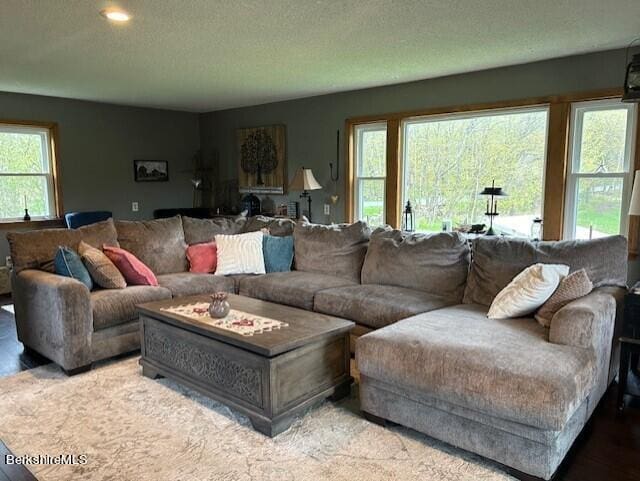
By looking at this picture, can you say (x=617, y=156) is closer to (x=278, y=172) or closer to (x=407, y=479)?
(x=407, y=479)

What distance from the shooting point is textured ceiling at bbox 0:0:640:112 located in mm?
2854

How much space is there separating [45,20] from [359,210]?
3.68 meters

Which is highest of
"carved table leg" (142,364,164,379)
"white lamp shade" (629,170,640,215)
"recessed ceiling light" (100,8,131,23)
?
"recessed ceiling light" (100,8,131,23)

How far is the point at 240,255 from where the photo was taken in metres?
4.34

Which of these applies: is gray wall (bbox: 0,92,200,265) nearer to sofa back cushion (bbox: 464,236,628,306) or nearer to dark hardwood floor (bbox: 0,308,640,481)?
dark hardwood floor (bbox: 0,308,640,481)

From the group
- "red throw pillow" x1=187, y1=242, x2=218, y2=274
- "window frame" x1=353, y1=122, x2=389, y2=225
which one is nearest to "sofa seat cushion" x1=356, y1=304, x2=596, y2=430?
"red throw pillow" x1=187, y1=242, x2=218, y2=274

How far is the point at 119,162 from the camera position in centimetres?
657

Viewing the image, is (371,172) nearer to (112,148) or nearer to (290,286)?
(290,286)

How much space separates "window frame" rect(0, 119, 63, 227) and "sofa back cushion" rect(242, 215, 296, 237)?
2.79 meters

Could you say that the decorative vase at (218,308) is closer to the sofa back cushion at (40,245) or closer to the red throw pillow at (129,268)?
the red throw pillow at (129,268)

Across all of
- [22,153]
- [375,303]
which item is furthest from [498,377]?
[22,153]

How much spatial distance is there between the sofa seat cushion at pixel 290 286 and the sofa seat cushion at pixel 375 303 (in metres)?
0.13

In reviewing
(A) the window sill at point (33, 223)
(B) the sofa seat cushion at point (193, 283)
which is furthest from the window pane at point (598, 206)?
(A) the window sill at point (33, 223)

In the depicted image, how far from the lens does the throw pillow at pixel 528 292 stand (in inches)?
103
